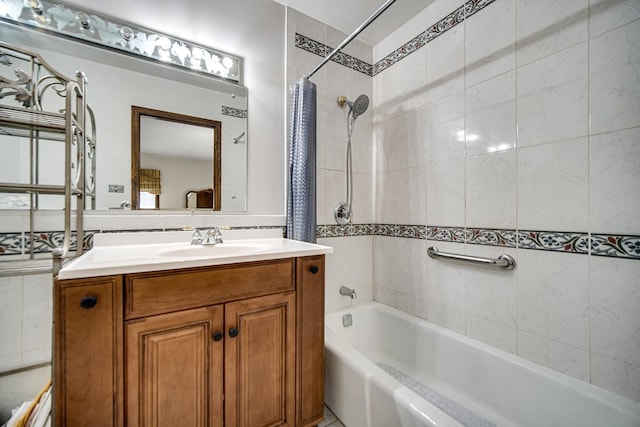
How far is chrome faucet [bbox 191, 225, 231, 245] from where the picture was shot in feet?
4.13

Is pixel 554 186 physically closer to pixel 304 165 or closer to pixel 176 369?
pixel 304 165

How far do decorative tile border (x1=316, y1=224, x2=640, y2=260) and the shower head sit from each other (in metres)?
0.79

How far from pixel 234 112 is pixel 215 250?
78 cm

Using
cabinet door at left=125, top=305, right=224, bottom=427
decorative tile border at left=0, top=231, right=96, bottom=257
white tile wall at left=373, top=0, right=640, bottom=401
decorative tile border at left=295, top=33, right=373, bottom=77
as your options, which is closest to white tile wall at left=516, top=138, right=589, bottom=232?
white tile wall at left=373, top=0, right=640, bottom=401

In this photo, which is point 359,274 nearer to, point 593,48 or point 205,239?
point 205,239

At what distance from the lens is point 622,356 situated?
3.14 ft

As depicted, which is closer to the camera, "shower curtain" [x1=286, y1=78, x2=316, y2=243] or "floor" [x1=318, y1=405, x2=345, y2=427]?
"floor" [x1=318, y1=405, x2=345, y2=427]

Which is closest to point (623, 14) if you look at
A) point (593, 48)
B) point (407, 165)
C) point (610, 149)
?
point (593, 48)

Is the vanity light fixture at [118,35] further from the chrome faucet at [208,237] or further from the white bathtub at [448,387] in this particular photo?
the white bathtub at [448,387]

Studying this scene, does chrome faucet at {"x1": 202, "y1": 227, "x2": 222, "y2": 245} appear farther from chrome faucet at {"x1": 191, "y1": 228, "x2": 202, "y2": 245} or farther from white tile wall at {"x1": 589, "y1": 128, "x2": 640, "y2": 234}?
white tile wall at {"x1": 589, "y1": 128, "x2": 640, "y2": 234}

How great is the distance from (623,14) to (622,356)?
1248 millimetres

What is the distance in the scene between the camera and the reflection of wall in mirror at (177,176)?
127cm

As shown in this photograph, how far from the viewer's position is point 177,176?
1.33 meters

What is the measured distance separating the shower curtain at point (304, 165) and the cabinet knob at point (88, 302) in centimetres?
91
